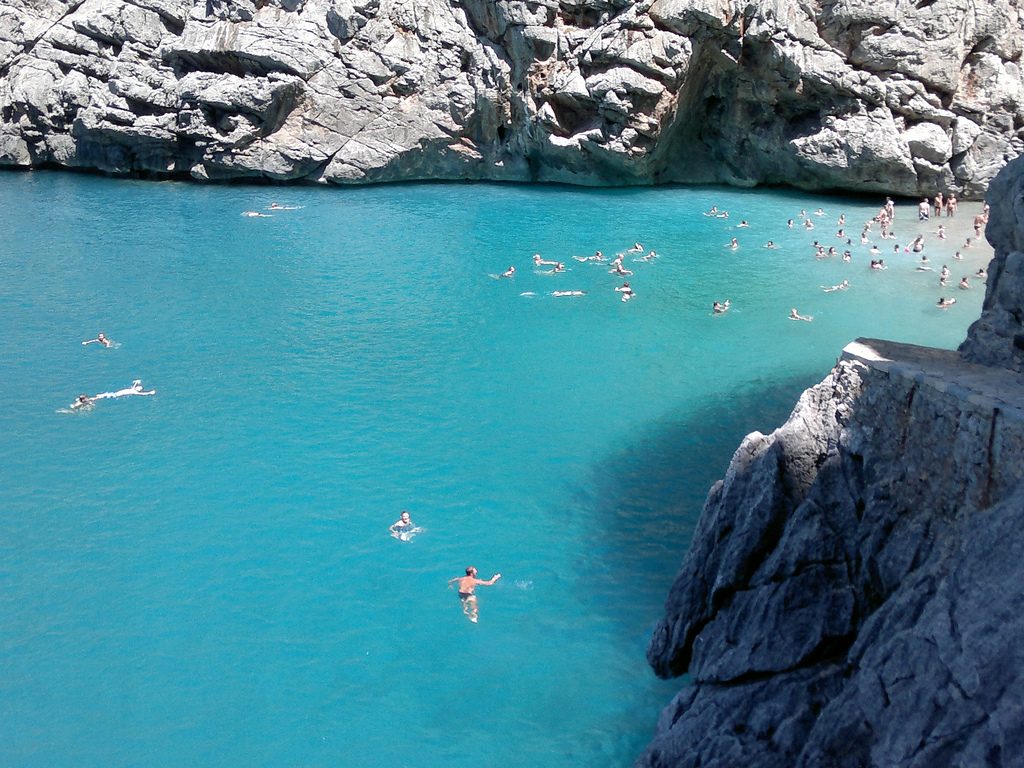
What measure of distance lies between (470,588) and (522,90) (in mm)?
33739

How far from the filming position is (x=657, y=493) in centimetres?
1638

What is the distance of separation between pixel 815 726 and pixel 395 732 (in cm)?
553

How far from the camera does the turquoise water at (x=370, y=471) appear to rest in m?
11.7

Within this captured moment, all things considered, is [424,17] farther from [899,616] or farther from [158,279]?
[899,616]

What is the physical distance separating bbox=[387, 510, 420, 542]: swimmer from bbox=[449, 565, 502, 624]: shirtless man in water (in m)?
1.49

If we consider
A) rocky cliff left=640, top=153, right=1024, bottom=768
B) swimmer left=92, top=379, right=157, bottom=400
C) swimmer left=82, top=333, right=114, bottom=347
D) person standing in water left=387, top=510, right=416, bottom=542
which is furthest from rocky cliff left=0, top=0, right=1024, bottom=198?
person standing in water left=387, top=510, right=416, bottom=542

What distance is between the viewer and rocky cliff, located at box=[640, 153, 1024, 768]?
7051 mm

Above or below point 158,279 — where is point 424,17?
above

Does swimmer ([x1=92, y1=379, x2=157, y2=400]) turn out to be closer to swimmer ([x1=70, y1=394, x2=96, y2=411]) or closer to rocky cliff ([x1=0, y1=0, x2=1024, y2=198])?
swimmer ([x1=70, y1=394, x2=96, y2=411])

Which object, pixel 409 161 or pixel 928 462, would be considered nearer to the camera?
pixel 928 462

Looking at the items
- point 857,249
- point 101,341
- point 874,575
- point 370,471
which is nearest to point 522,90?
point 857,249

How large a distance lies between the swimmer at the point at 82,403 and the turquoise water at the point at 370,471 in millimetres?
556

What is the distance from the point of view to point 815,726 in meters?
8.37

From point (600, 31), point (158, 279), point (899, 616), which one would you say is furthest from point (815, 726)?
point (600, 31)
